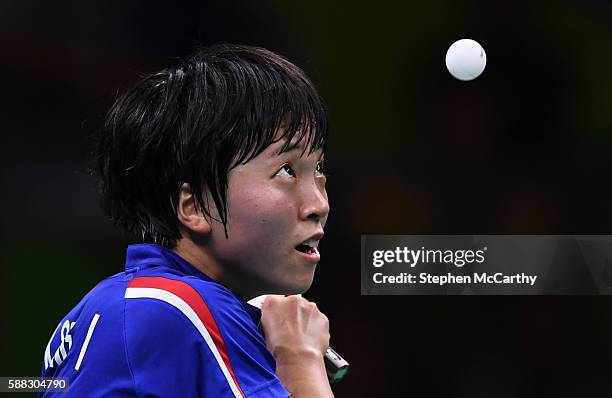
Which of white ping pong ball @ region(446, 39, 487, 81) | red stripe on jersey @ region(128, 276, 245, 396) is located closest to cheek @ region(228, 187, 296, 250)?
red stripe on jersey @ region(128, 276, 245, 396)

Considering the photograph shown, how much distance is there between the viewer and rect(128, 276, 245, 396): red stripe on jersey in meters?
0.90

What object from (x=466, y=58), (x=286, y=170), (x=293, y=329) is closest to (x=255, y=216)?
(x=286, y=170)

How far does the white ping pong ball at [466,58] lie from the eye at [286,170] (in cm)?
198

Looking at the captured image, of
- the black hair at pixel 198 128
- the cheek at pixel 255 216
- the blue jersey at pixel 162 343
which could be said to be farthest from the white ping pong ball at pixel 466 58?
the blue jersey at pixel 162 343

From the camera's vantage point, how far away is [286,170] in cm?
104

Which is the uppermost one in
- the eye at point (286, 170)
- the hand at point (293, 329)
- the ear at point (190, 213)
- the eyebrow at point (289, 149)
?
the eyebrow at point (289, 149)

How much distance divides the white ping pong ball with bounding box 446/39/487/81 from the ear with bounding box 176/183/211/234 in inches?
79.8

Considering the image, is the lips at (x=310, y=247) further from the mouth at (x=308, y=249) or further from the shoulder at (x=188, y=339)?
the shoulder at (x=188, y=339)

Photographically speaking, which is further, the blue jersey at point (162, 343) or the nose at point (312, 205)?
the nose at point (312, 205)

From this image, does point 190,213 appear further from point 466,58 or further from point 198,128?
point 466,58

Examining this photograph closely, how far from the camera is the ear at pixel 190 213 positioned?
3.36 feet

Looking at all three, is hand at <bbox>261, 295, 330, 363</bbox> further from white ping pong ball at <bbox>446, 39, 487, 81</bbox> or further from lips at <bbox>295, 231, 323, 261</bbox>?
white ping pong ball at <bbox>446, 39, 487, 81</bbox>

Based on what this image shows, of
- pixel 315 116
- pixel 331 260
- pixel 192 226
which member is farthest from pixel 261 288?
pixel 331 260

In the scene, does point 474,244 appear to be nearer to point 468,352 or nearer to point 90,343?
point 468,352
